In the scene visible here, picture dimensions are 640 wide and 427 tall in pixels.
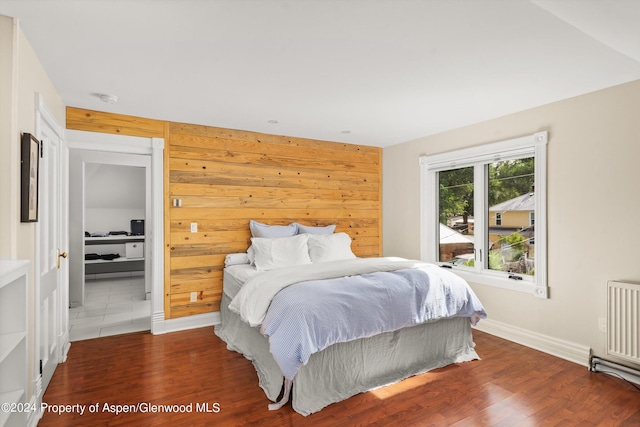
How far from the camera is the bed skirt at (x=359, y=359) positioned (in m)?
2.36

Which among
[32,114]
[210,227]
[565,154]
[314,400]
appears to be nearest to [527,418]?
[314,400]

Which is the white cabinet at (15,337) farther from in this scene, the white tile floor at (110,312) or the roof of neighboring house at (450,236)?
the roof of neighboring house at (450,236)

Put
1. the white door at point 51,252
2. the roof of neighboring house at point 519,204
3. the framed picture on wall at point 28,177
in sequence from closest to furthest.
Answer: the framed picture on wall at point 28,177, the white door at point 51,252, the roof of neighboring house at point 519,204

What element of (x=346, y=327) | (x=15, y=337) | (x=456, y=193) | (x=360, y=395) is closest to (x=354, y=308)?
(x=346, y=327)

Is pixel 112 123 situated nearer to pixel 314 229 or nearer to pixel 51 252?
pixel 51 252

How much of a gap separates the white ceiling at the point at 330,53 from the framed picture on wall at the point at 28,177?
2.11 feet

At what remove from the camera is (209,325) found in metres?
3.97

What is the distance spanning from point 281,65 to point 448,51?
111 centimetres

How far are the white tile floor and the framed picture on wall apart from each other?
2.07 metres

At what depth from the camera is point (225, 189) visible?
4.13 m

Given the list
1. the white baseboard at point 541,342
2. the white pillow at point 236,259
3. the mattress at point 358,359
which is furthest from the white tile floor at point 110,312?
the white baseboard at point 541,342

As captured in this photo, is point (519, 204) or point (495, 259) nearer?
point (519, 204)

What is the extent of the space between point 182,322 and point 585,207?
4.10 meters

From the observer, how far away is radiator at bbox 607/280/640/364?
2.60m
